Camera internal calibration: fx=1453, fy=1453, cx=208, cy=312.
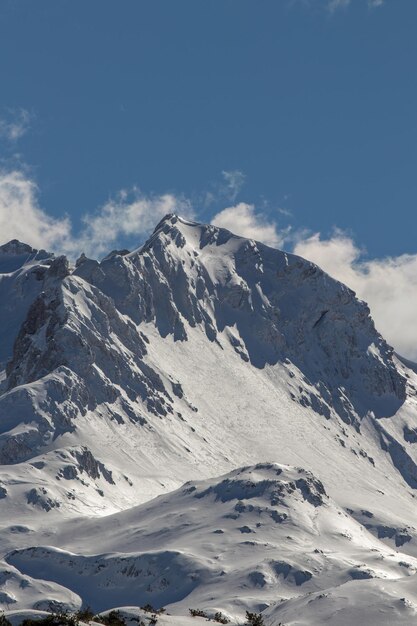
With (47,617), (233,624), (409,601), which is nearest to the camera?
(47,617)

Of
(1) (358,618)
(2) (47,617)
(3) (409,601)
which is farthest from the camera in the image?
(3) (409,601)

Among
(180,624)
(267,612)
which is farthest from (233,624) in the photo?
(267,612)

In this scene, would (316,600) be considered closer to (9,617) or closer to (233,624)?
(233,624)

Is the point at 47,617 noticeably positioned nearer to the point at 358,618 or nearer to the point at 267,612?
the point at 358,618

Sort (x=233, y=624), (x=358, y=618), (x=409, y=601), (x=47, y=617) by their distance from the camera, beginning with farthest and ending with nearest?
(x=409, y=601) → (x=358, y=618) → (x=233, y=624) → (x=47, y=617)

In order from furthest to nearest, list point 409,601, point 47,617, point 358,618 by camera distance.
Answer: point 409,601, point 358,618, point 47,617

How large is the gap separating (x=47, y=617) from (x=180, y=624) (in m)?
9.82

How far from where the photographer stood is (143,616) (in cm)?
10219

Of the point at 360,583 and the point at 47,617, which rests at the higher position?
the point at 360,583

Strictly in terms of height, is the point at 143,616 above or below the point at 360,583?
below

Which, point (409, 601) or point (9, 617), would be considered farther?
point (409, 601)

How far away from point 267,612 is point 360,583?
31.9 feet

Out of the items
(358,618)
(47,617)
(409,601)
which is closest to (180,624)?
(47,617)

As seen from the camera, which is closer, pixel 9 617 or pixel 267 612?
pixel 9 617
